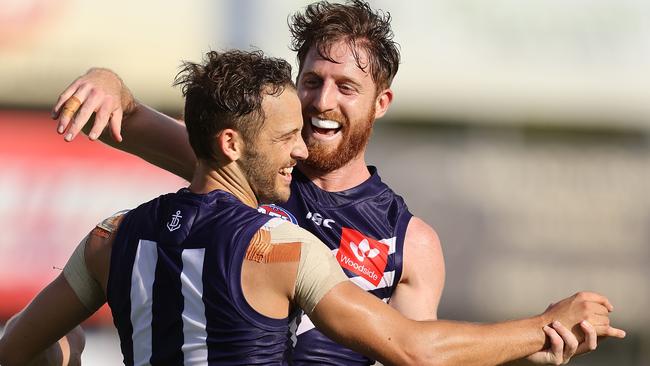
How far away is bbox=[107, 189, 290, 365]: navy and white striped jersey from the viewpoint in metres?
3.43

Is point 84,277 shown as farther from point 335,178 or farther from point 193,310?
point 335,178

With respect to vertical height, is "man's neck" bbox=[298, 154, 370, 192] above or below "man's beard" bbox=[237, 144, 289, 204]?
below

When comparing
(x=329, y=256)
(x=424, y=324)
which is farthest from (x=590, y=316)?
(x=329, y=256)

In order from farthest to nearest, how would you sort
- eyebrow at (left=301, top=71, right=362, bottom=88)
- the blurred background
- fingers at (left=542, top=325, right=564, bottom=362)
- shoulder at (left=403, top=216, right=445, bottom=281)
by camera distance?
the blurred background, eyebrow at (left=301, top=71, right=362, bottom=88), shoulder at (left=403, top=216, right=445, bottom=281), fingers at (left=542, top=325, right=564, bottom=362)

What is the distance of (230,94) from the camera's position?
3660 millimetres

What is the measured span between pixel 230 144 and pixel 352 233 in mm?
1171

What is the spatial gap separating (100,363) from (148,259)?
6.20m

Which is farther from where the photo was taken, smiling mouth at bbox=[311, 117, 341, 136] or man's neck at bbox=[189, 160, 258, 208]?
smiling mouth at bbox=[311, 117, 341, 136]

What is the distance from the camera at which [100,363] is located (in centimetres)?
949

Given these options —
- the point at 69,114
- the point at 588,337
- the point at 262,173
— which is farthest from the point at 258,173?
Answer: the point at 588,337

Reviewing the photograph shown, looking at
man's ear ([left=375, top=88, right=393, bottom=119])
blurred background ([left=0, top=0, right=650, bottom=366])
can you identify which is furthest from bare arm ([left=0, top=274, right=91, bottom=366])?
blurred background ([left=0, top=0, right=650, bottom=366])

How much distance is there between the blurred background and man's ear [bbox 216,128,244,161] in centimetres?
606

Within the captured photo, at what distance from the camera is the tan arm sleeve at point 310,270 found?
3.41m

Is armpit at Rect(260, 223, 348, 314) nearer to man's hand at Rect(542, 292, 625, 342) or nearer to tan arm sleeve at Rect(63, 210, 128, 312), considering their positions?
tan arm sleeve at Rect(63, 210, 128, 312)
